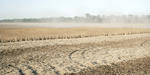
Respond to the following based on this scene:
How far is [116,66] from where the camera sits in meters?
9.80

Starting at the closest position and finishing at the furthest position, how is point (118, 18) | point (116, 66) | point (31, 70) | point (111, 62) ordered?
1. point (31, 70)
2. point (116, 66)
3. point (111, 62)
4. point (118, 18)

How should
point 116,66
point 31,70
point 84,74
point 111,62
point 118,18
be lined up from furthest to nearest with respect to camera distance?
point 118,18, point 111,62, point 116,66, point 31,70, point 84,74

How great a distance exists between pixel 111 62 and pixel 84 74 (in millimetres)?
2900

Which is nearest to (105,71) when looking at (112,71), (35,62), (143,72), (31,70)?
(112,71)

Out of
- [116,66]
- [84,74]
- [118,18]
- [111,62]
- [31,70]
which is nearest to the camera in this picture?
[84,74]

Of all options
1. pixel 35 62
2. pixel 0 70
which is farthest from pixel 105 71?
pixel 0 70

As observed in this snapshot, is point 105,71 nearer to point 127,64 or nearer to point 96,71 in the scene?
point 96,71

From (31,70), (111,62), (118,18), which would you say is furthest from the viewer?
(118,18)

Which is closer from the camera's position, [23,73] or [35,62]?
[23,73]

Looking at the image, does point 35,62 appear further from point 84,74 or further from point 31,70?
point 84,74

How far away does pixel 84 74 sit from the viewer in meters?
8.43

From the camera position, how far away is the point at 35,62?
1091cm

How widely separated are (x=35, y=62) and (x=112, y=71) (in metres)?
4.62

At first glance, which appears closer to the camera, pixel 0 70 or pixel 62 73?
pixel 62 73
